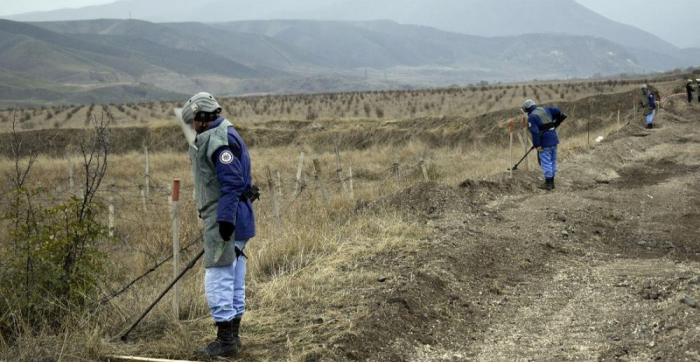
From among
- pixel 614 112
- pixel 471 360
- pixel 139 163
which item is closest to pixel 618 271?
pixel 471 360

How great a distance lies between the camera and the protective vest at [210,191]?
5609 millimetres

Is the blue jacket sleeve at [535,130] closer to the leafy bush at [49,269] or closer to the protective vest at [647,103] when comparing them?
the leafy bush at [49,269]

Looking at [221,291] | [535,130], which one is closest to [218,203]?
[221,291]

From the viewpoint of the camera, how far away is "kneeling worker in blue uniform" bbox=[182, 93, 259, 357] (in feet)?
18.3

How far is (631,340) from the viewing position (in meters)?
5.88

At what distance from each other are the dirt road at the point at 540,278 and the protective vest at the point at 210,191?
1.23 m

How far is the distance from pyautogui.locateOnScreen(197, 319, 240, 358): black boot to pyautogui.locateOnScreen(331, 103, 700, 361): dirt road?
34.5 inches

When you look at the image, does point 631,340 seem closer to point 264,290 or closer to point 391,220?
point 264,290

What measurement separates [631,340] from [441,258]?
8.90 feet

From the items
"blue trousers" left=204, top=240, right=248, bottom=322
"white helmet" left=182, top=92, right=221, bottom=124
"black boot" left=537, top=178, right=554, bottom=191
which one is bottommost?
"black boot" left=537, top=178, right=554, bottom=191

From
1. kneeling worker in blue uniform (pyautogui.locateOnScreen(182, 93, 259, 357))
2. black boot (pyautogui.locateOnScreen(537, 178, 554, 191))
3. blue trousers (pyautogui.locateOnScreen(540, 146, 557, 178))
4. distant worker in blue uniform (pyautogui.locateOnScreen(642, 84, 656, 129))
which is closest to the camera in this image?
kneeling worker in blue uniform (pyautogui.locateOnScreen(182, 93, 259, 357))

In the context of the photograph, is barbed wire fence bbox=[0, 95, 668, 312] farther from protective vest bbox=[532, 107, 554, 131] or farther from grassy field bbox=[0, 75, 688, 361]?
protective vest bbox=[532, 107, 554, 131]

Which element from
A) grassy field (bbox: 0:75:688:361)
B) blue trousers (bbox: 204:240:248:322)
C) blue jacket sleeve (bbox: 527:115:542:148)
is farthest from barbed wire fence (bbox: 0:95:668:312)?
blue trousers (bbox: 204:240:248:322)

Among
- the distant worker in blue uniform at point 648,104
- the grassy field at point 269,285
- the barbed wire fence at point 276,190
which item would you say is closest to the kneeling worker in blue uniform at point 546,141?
the barbed wire fence at point 276,190
